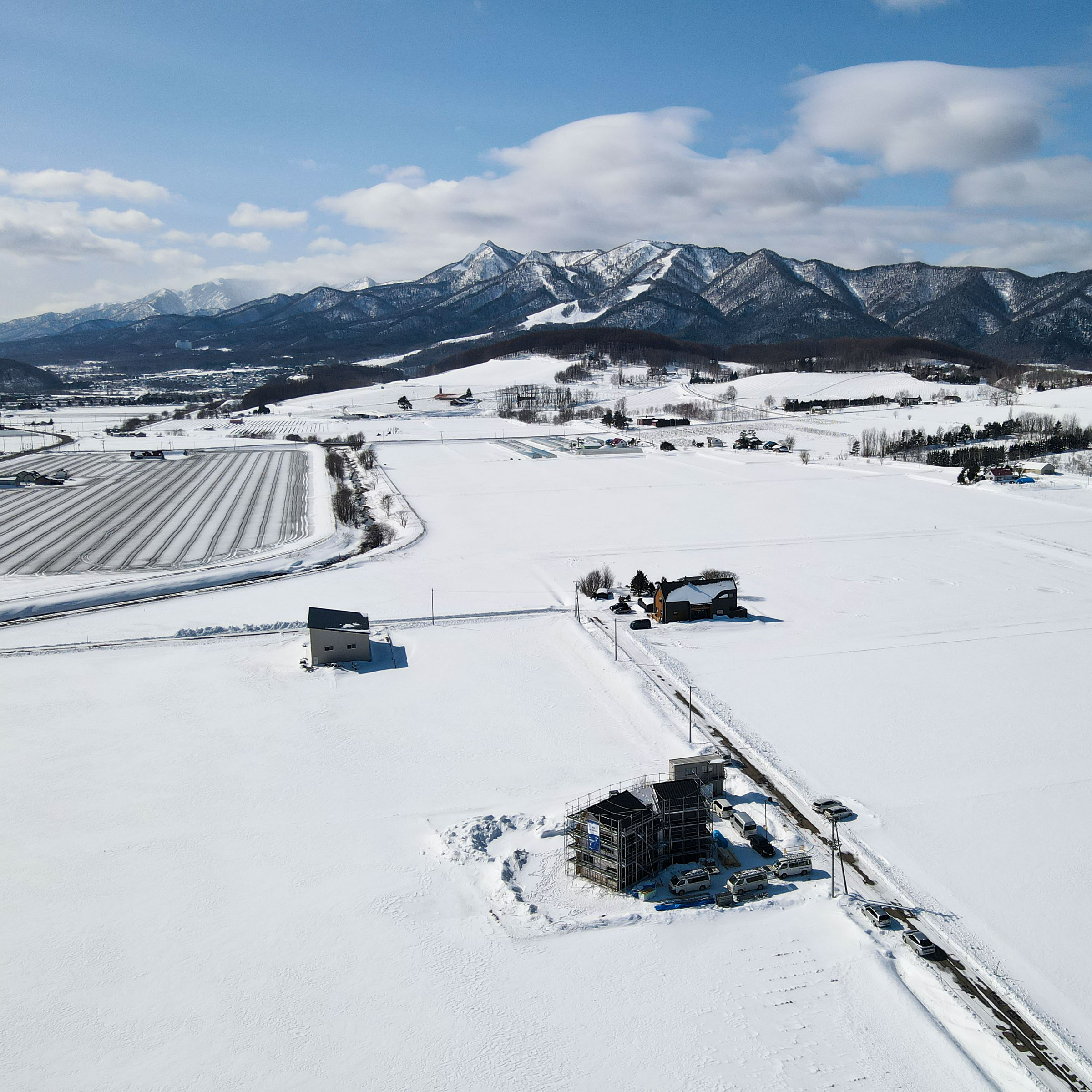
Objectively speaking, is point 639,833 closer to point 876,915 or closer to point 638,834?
point 638,834

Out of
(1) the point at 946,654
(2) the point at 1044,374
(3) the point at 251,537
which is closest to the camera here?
(1) the point at 946,654

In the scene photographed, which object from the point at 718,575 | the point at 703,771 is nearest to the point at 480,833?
the point at 703,771

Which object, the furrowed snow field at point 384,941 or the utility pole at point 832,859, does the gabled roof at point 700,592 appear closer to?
the furrowed snow field at point 384,941

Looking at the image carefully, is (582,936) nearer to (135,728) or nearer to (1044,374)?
(135,728)

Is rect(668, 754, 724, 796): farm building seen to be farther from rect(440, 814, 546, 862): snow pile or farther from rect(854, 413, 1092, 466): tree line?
rect(854, 413, 1092, 466): tree line

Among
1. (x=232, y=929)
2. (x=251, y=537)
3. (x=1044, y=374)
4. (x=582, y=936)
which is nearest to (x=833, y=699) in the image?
(x=582, y=936)
